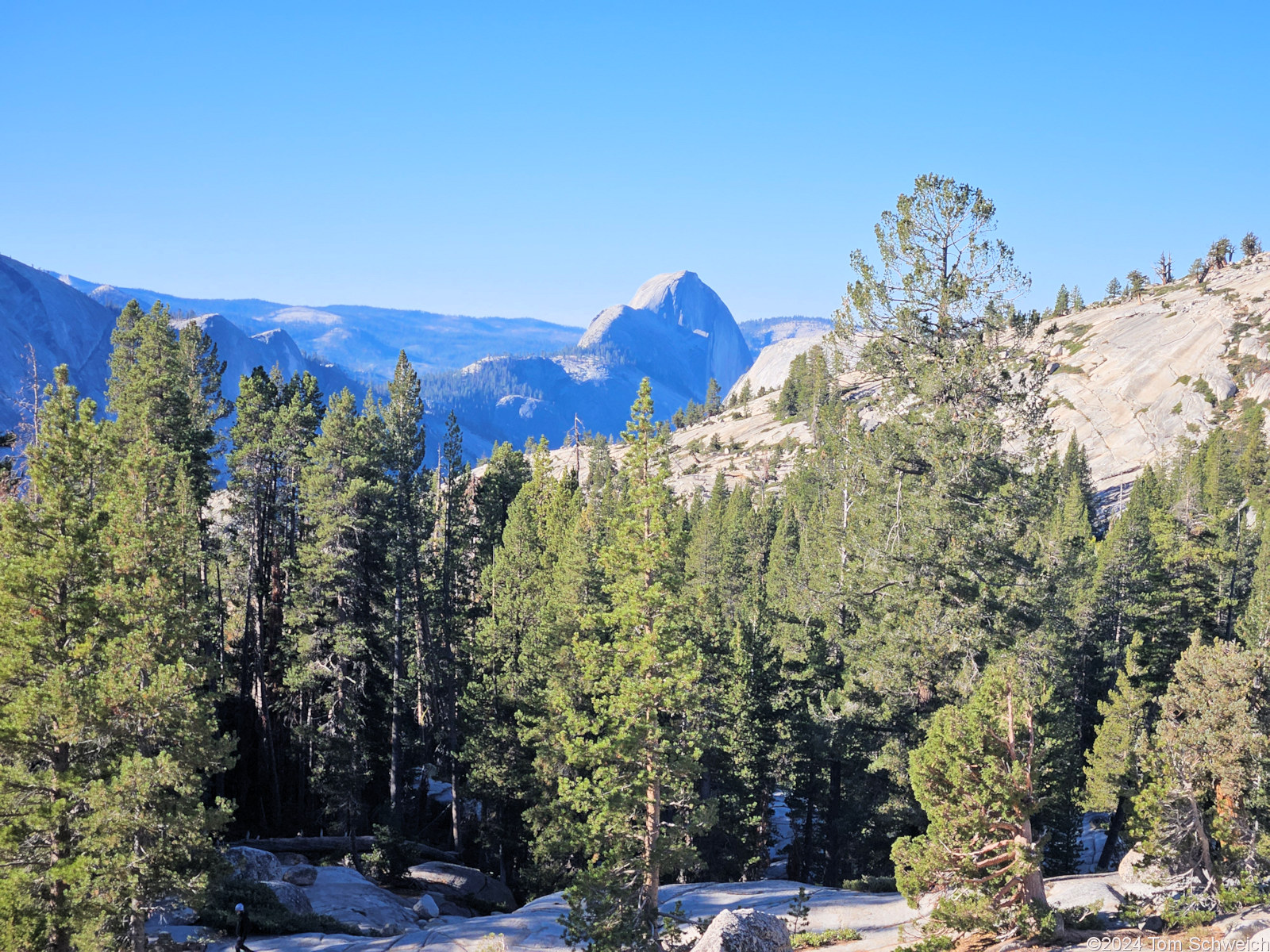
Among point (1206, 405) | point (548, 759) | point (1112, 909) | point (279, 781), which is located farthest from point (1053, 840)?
point (1206, 405)

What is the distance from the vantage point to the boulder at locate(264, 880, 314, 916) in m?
25.8

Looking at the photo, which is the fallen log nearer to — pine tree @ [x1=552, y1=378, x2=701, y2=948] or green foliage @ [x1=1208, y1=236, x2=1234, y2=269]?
pine tree @ [x1=552, y1=378, x2=701, y2=948]

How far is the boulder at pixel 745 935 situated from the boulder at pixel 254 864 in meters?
15.9

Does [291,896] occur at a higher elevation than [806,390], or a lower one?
lower

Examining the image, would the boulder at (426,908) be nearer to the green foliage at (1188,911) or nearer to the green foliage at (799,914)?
the green foliage at (799,914)

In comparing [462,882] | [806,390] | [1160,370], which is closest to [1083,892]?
[462,882]

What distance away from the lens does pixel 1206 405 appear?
351 ft

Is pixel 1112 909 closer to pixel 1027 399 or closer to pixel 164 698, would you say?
pixel 1027 399

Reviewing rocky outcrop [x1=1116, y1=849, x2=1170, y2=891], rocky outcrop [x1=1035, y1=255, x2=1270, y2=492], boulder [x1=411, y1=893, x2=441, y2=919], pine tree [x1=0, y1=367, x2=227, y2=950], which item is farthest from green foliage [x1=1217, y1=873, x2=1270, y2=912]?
rocky outcrop [x1=1035, y1=255, x2=1270, y2=492]

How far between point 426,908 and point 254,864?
6.53 meters

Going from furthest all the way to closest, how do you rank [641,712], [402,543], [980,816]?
[402,543], [641,712], [980,816]

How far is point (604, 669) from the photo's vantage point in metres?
22.1

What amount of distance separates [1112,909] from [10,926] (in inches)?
→ 986

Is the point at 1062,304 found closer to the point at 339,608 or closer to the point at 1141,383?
the point at 1141,383
